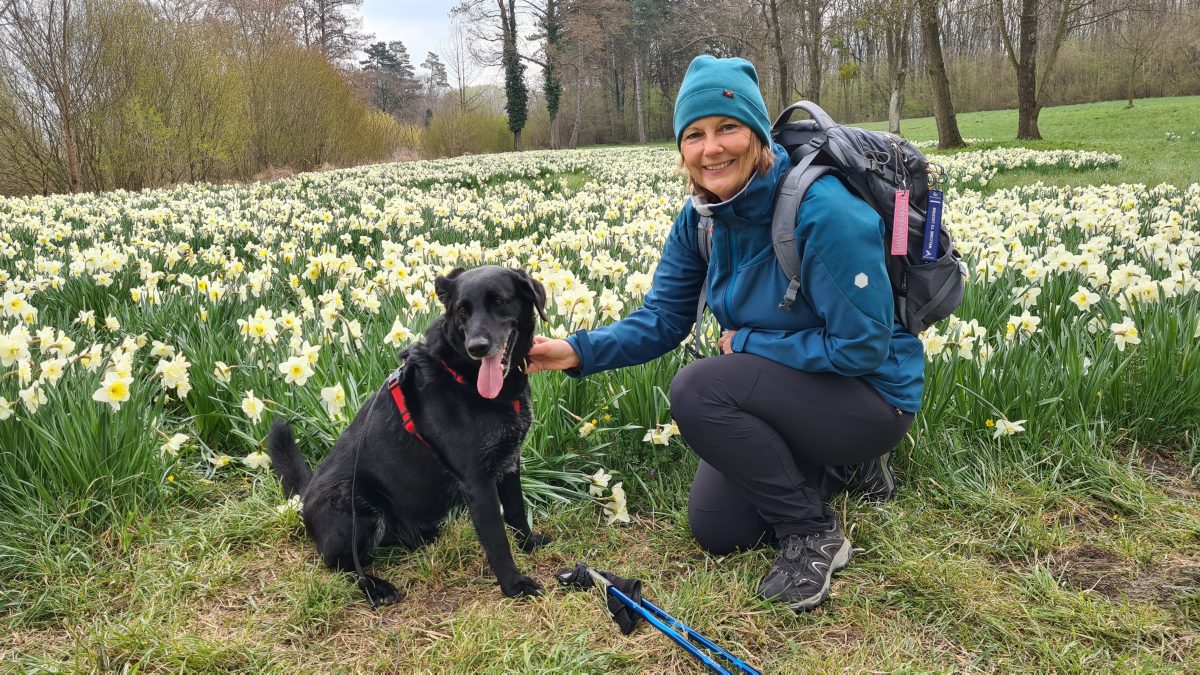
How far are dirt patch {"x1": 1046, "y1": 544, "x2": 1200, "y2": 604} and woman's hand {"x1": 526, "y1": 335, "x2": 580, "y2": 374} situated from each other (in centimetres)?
181

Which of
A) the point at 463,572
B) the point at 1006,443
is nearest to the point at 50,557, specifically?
the point at 463,572

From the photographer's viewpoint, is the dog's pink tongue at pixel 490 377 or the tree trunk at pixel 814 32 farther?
the tree trunk at pixel 814 32

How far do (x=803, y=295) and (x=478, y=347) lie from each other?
42.0 inches

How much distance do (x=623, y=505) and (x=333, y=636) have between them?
1102 millimetres

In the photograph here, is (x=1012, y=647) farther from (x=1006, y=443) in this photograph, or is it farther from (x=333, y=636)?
(x=333, y=636)

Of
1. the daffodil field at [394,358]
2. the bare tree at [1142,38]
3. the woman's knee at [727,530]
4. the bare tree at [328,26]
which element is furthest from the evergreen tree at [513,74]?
the woman's knee at [727,530]

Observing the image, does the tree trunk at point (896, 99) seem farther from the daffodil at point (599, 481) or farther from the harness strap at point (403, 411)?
the harness strap at point (403, 411)

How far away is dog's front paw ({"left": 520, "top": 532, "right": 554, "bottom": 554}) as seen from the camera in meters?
2.63

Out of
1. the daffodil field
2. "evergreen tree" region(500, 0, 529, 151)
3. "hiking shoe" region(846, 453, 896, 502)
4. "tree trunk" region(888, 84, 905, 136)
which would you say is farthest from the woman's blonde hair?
"evergreen tree" region(500, 0, 529, 151)

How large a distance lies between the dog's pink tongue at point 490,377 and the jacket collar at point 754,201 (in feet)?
2.80

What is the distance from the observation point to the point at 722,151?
2.27 metres

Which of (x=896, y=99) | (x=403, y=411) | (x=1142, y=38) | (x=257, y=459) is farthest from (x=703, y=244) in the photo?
(x=1142, y=38)

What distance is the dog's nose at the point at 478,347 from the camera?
206 centimetres

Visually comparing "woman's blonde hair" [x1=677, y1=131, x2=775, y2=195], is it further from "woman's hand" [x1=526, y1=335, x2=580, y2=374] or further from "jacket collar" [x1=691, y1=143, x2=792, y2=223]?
"woman's hand" [x1=526, y1=335, x2=580, y2=374]
